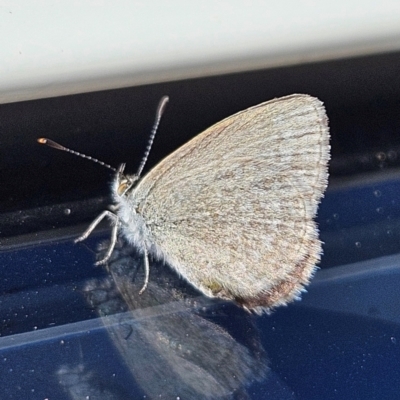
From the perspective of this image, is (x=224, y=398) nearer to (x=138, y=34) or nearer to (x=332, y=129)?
(x=138, y=34)

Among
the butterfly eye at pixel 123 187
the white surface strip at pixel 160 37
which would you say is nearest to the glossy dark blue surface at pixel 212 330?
the butterfly eye at pixel 123 187

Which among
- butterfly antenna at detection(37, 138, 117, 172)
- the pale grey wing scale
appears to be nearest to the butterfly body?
the pale grey wing scale

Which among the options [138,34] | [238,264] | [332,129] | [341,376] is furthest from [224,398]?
[332,129]

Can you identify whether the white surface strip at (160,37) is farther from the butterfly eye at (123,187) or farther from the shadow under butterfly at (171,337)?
the shadow under butterfly at (171,337)

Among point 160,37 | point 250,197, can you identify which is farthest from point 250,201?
point 160,37

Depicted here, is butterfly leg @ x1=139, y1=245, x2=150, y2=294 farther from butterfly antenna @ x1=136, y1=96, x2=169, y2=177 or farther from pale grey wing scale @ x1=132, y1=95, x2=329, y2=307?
butterfly antenna @ x1=136, y1=96, x2=169, y2=177

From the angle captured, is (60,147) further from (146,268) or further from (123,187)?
(146,268)

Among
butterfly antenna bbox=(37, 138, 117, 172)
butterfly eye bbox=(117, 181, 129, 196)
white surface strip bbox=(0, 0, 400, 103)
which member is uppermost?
white surface strip bbox=(0, 0, 400, 103)
